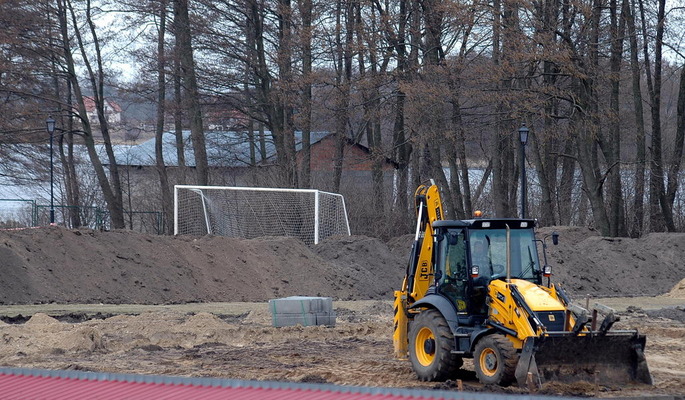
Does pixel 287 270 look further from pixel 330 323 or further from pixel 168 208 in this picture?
pixel 168 208

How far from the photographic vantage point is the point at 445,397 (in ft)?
21.5

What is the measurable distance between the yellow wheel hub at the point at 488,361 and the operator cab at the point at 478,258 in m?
0.70

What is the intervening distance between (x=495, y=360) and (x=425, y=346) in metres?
1.41

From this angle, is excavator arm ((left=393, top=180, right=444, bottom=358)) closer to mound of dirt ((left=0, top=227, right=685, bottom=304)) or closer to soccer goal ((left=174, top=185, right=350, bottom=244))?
mound of dirt ((left=0, top=227, right=685, bottom=304))

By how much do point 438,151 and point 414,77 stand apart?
3466 millimetres

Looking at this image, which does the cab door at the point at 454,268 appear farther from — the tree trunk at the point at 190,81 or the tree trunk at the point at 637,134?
the tree trunk at the point at 190,81

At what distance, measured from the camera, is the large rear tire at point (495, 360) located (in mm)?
10430

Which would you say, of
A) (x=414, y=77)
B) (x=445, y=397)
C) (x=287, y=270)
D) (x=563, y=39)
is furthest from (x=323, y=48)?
(x=445, y=397)

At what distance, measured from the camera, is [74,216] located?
144 feet

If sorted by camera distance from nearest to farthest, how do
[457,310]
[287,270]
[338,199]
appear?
[457,310] < [287,270] < [338,199]

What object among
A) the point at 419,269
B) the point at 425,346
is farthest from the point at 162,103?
the point at 425,346

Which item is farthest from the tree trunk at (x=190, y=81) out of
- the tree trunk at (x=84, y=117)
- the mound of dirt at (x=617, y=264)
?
the mound of dirt at (x=617, y=264)

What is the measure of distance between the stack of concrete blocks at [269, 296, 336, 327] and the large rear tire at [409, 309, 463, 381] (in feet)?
20.5

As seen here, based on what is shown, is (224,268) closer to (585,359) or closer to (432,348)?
(432,348)
